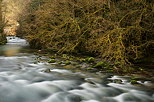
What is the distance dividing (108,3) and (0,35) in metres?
15.1

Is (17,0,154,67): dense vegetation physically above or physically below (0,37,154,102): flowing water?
above

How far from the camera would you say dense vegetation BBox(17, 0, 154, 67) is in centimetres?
751

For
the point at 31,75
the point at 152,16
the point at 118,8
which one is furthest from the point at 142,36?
the point at 31,75

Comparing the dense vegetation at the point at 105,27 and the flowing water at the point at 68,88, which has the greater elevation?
the dense vegetation at the point at 105,27

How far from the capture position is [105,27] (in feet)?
26.8

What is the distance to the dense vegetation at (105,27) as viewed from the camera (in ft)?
24.6

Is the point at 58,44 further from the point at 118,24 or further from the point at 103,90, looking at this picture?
the point at 103,90

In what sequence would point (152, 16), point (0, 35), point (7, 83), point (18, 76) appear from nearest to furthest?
point (7, 83) → point (18, 76) → point (152, 16) → point (0, 35)

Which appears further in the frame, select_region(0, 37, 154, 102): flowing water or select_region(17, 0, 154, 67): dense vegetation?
select_region(17, 0, 154, 67): dense vegetation

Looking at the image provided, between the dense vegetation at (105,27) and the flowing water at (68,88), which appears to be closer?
the flowing water at (68,88)

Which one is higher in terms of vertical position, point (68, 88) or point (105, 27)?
point (105, 27)

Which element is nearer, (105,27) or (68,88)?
(68,88)

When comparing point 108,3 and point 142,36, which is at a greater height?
point 108,3

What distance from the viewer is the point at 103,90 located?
4988 millimetres
